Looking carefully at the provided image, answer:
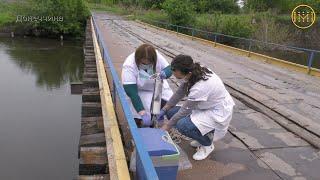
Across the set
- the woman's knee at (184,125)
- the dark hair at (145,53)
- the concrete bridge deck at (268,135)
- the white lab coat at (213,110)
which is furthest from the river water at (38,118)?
the white lab coat at (213,110)

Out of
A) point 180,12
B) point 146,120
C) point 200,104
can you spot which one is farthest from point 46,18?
point 200,104

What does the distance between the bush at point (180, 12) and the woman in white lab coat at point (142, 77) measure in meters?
34.9

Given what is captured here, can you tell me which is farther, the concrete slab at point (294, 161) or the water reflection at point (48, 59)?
the water reflection at point (48, 59)

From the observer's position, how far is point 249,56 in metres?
18.2

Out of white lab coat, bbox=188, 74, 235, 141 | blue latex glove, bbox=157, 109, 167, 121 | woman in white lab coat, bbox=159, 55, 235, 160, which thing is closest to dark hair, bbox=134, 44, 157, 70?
woman in white lab coat, bbox=159, 55, 235, 160

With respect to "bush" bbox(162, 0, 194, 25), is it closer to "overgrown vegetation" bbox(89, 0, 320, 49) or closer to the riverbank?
"overgrown vegetation" bbox(89, 0, 320, 49)

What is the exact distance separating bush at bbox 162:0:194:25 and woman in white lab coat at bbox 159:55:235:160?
35517 mm

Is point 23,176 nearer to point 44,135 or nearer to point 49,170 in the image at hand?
point 49,170

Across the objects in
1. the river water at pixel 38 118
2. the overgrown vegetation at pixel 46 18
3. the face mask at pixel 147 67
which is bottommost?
the river water at pixel 38 118

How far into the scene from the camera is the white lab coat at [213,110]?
15.4ft

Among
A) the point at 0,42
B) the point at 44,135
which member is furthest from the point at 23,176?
the point at 0,42

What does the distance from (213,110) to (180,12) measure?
3576 cm

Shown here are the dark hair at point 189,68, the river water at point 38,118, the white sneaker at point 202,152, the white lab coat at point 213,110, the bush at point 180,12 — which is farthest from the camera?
the bush at point 180,12

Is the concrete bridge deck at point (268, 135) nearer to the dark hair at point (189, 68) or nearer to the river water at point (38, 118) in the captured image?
the dark hair at point (189, 68)
